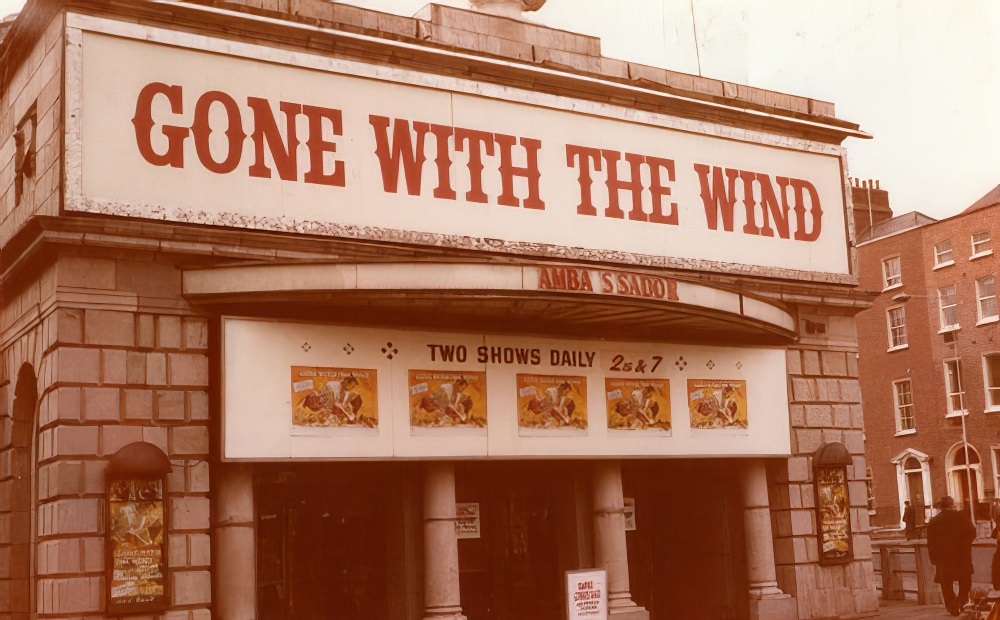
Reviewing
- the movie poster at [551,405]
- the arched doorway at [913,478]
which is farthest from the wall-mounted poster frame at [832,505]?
the arched doorway at [913,478]

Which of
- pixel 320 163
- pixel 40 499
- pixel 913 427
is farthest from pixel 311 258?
pixel 913 427

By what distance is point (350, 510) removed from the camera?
59.7 ft

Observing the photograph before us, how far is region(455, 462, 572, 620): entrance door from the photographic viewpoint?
19.4 metres

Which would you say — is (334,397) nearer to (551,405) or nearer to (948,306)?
(551,405)

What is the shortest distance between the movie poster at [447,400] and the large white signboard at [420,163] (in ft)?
6.63

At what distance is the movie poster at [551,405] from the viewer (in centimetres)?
1877

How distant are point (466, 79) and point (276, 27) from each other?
3.21 metres

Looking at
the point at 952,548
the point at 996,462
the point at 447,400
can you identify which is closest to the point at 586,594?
the point at 447,400

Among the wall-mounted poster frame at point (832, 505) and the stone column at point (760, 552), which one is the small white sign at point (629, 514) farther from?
the wall-mounted poster frame at point (832, 505)

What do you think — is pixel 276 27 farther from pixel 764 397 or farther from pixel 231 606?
pixel 764 397

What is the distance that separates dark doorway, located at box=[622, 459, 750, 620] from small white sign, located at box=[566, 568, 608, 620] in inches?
264

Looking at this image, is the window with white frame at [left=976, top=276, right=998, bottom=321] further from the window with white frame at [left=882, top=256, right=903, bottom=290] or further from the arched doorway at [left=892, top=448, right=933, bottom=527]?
the arched doorway at [left=892, top=448, right=933, bottom=527]

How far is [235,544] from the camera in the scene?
16297mm

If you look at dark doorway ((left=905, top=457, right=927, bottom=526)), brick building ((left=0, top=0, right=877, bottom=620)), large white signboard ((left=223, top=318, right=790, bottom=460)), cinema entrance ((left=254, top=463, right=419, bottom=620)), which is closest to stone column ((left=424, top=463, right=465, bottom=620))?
brick building ((left=0, top=0, right=877, bottom=620))
